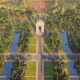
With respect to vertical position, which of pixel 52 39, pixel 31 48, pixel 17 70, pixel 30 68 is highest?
pixel 52 39

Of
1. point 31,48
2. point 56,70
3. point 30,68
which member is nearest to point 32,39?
point 31,48

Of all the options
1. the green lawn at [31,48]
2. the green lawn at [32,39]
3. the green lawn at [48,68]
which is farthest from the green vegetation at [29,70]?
the green lawn at [32,39]

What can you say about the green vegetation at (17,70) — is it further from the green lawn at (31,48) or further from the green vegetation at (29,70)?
the green lawn at (31,48)

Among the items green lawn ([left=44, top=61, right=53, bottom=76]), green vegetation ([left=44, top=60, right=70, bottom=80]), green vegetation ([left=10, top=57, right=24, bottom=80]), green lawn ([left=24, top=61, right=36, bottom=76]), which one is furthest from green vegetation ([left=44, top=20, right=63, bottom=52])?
green vegetation ([left=10, top=57, right=24, bottom=80])

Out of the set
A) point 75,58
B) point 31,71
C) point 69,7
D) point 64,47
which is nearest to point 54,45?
point 64,47

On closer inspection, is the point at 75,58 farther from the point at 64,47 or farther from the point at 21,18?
the point at 21,18

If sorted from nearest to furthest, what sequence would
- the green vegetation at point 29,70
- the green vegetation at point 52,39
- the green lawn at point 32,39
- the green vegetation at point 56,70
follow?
the green vegetation at point 56,70
the green vegetation at point 29,70
the green vegetation at point 52,39
the green lawn at point 32,39

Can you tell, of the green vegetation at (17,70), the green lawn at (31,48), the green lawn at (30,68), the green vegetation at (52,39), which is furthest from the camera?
the green vegetation at (52,39)

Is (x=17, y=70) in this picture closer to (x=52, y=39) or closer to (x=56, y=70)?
(x=56, y=70)

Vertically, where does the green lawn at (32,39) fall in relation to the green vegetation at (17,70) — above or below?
above
